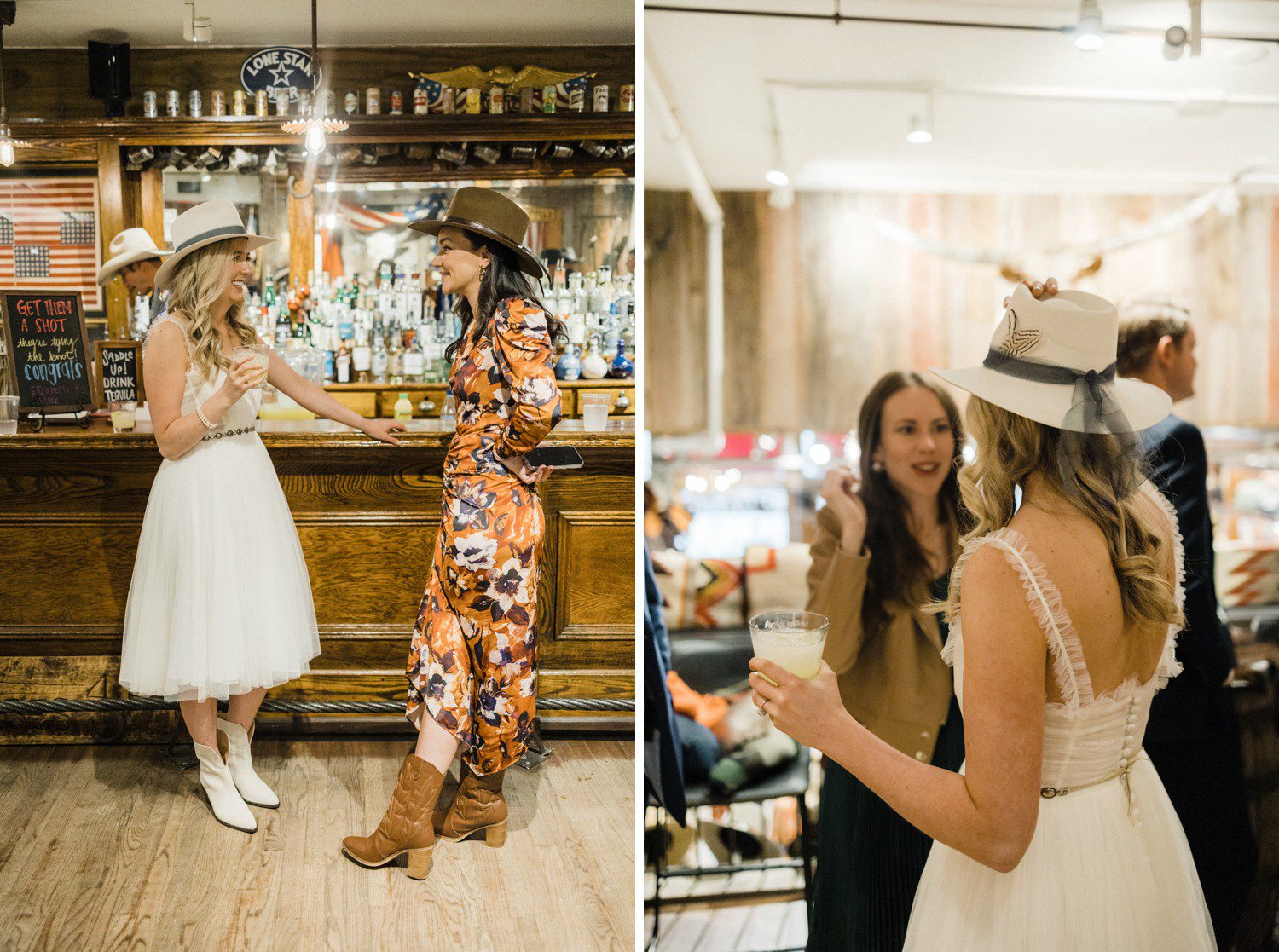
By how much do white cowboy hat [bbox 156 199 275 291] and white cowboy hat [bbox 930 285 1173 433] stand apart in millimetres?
1866

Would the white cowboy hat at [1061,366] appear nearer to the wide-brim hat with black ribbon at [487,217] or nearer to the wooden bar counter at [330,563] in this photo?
the wide-brim hat with black ribbon at [487,217]

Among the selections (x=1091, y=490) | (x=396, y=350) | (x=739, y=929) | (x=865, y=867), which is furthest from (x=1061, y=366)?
(x=396, y=350)

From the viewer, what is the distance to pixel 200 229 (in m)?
2.38

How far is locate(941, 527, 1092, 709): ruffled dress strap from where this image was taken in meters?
1.16

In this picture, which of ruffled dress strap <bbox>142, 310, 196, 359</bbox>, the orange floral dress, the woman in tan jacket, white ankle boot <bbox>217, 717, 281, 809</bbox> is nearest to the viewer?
the woman in tan jacket

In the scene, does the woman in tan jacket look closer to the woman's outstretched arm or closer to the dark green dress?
the dark green dress

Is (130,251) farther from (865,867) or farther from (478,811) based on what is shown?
(865,867)

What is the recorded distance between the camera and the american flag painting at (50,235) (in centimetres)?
470

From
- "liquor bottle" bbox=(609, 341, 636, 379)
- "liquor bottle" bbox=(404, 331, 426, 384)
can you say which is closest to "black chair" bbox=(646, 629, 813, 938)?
"liquor bottle" bbox=(609, 341, 636, 379)

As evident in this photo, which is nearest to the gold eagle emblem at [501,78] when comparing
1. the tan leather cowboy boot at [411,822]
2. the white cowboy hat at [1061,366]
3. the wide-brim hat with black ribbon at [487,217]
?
the wide-brim hat with black ribbon at [487,217]

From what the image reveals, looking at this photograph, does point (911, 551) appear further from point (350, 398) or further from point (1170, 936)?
point (350, 398)

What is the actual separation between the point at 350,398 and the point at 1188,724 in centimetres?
376

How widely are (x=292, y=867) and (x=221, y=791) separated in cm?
34

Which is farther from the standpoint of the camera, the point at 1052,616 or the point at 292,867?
the point at 292,867
